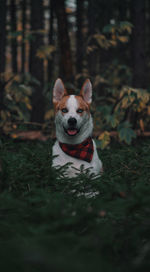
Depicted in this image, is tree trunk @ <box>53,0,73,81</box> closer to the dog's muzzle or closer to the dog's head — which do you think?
the dog's head

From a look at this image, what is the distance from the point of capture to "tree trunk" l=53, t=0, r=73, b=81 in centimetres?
830

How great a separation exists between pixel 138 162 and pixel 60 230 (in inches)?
107

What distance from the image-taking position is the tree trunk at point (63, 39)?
8.30m

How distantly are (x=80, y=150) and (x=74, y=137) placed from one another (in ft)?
1.03

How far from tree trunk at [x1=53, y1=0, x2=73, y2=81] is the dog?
3797 mm

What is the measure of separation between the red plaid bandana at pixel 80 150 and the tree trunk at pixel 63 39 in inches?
173

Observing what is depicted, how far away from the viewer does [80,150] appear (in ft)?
15.3

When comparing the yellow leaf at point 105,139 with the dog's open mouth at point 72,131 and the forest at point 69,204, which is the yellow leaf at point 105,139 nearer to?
the forest at point 69,204

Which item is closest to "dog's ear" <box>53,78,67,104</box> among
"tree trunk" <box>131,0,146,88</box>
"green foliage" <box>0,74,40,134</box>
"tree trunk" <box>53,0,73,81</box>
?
"green foliage" <box>0,74,40,134</box>

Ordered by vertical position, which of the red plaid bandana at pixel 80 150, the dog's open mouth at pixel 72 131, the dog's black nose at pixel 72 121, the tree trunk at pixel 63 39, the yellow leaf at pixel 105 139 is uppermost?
the tree trunk at pixel 63 39

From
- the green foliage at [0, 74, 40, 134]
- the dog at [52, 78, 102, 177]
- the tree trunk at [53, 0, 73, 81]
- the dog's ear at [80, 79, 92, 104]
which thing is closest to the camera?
the dog at [52, 78, 102, 177]

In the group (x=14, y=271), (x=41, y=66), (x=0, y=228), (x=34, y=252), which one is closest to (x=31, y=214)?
(x=0, y=228)

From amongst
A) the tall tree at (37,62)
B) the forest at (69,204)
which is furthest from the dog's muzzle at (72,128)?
the tall tree at (37,62)

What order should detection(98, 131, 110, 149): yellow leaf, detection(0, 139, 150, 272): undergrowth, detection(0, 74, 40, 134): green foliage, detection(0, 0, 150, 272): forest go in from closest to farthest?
detection(0, 139, 150, 272): undergrowth, detection(0, 0, 150, 272): forest, detection(98, 131, 110, 149): yellow leaf, detection(0, 74, 40, 134): green foliage
